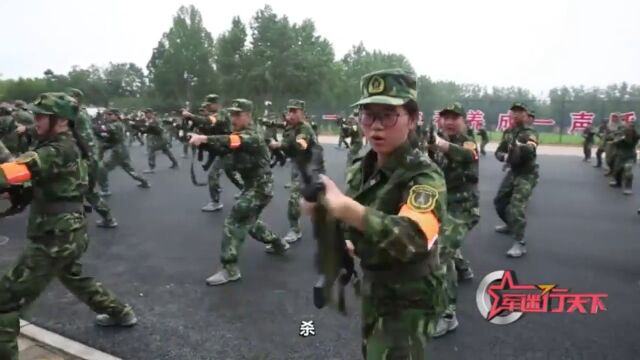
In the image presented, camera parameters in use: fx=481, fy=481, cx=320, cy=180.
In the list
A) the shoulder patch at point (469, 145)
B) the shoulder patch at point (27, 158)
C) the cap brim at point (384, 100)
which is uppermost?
the cap brim at point (384, 100)

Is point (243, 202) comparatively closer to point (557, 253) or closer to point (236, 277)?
point (236, 277)

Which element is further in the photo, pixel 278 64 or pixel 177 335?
pixel 278 64

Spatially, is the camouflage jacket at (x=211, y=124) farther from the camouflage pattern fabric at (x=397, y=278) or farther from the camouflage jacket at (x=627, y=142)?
the camouflage jacket at (x=627, y=142)

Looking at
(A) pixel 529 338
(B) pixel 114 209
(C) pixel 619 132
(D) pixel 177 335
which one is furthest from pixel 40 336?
(C) pixel 619 132

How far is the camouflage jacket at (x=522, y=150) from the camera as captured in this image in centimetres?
612

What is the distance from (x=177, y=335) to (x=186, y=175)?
34.7ft

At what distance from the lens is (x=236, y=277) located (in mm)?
5395

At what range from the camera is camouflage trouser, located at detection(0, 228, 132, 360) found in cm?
303

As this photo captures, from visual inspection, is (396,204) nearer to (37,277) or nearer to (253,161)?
(37,277)

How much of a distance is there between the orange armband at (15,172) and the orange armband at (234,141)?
92.3 inches

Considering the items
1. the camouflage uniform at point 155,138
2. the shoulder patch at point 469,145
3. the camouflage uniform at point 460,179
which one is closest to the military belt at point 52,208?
the camouflage uniform at point 460,179

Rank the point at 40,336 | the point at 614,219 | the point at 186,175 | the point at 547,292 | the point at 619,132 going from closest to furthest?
the point at 40,336, the point at 547,292, the point at 614,219, the point at 619,132, the point at 186,175

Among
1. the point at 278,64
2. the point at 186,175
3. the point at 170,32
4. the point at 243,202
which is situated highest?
the point at 170,32

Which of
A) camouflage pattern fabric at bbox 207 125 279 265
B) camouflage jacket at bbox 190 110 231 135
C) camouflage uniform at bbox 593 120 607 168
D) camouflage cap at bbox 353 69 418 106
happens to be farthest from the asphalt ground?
camouflage uniform at bbox 593 120 607 168
